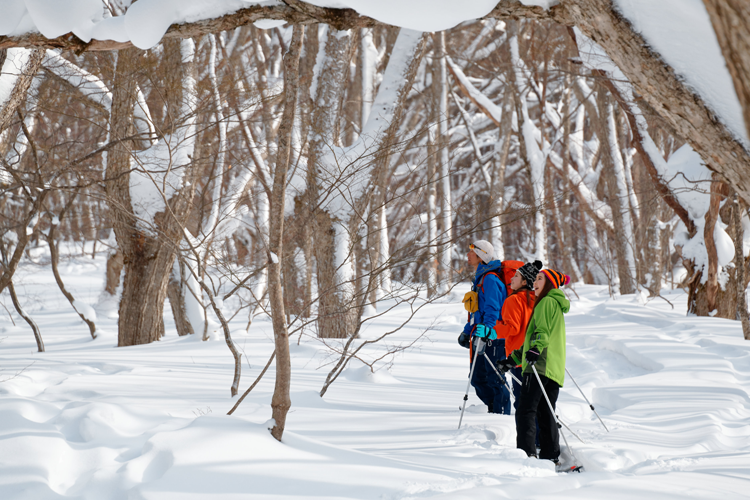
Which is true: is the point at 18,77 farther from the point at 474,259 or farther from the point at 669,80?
the point at 669,80

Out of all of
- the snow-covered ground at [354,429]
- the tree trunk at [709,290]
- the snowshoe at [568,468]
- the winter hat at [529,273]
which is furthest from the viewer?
the tree trunk at [709,290]

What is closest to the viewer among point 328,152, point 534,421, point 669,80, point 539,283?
point 669,80

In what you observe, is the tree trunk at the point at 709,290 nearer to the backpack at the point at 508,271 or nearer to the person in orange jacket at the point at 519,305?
the backpack at the point at 508,271

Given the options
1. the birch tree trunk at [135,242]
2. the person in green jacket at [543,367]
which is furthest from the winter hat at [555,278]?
the birch tree trunk at [135,242]

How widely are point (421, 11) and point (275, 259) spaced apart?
1.61 meters

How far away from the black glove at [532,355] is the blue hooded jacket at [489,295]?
0.90 m

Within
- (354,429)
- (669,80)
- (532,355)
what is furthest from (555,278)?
(669,80)

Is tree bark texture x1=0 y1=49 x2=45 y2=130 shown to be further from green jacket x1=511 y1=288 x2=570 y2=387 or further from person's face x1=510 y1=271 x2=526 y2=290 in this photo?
green jacket x1=511 y1=288 x2=570 y2=387

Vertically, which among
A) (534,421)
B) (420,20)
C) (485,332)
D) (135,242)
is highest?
(420,20)

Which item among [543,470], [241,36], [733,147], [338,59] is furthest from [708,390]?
[241,36]

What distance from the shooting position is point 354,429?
405 cm

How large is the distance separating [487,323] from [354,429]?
154 cm

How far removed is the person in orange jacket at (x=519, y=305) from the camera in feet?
14.7

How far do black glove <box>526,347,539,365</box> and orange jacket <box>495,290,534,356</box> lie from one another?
0.61 m
